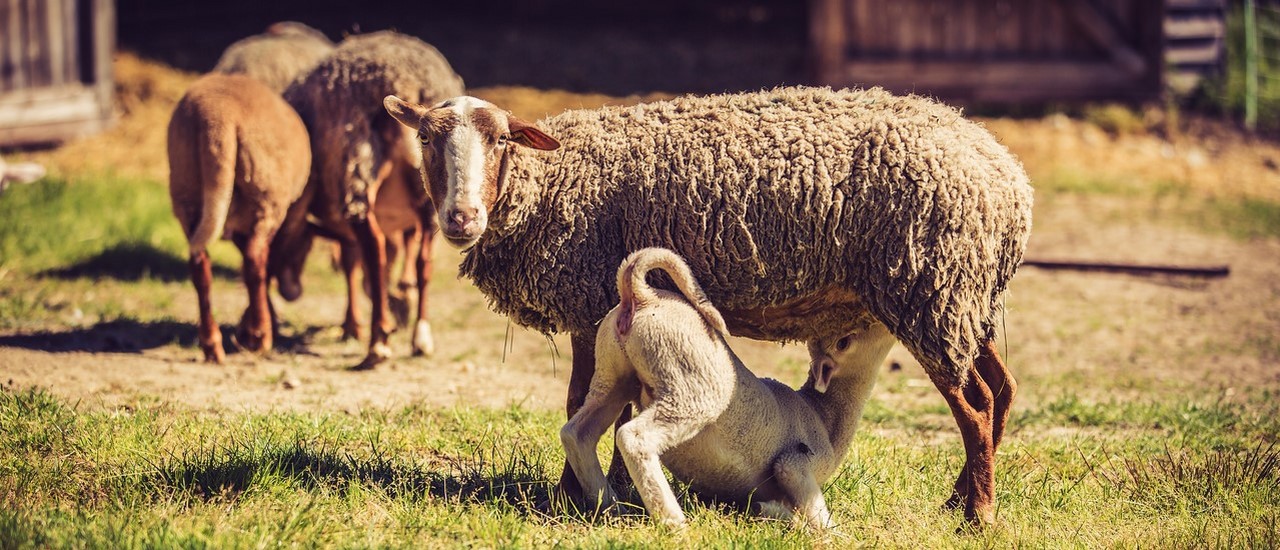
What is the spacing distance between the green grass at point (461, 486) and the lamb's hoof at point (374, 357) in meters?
1.29

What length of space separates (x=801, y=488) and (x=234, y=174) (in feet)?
12.9

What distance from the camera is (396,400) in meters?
6.63

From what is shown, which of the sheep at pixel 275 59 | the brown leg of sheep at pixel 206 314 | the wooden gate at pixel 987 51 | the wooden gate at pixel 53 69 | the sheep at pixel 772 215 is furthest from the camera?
the wooden gate at pixel 987 51

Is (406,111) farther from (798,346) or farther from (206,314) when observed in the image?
(798,346)

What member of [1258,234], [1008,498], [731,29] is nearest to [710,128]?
[1008,498]

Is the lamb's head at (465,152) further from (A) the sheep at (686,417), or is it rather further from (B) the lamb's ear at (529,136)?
(A) the sheep at (686,417)

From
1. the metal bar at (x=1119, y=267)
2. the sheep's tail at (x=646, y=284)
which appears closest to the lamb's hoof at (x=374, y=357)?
the sheep's tail at (x=646, y=284)

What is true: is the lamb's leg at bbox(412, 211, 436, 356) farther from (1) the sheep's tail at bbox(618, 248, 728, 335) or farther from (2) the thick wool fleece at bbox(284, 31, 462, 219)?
(1) the sheep's tail at bbox(618, 248, 728, 335)

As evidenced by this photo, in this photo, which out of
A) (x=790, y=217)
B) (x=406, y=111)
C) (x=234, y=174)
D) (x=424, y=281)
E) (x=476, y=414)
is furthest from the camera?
(x=424, y=281)

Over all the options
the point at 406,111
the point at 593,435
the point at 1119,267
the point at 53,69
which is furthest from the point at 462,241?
the point at 53,69

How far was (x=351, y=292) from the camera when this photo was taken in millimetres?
8219

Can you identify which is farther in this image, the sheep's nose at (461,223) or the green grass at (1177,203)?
the green grass at (1177,203)

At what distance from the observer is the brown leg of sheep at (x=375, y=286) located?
762cm

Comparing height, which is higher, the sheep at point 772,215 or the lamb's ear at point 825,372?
the sheep at point 772,215
